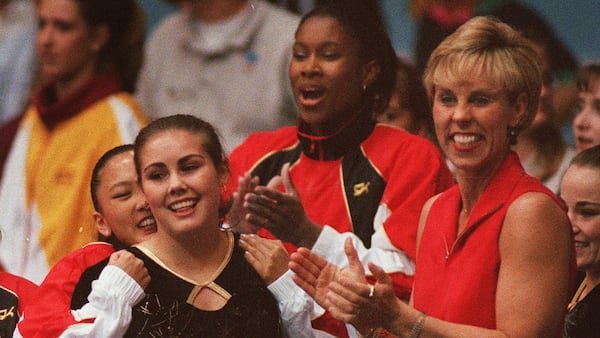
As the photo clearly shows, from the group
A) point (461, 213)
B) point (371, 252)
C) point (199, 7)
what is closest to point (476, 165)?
point (461, 213)

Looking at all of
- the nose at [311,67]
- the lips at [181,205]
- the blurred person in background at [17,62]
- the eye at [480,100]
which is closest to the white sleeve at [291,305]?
the lips at [181,205]

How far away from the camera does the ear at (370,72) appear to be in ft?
13.5

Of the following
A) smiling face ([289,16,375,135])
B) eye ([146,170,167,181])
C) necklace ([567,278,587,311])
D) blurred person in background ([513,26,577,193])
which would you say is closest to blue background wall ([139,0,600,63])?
blurred person in background ([513,26,577,193])

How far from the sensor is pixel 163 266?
3.31 metres

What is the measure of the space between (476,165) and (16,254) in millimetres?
2124

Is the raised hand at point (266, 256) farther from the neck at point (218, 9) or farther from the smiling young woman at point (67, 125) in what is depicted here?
the neck at point (218, 9)

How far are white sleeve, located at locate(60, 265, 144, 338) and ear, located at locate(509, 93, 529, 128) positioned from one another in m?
0.94

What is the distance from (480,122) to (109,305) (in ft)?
3.09

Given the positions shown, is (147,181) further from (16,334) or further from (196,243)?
(16,334)

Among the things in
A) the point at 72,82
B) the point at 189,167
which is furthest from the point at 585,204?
the point at 72,82

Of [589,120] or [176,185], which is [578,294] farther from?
[176,185]

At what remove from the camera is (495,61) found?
10.6 feet

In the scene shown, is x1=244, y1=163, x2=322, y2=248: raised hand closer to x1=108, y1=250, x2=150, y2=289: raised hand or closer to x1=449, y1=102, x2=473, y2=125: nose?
x1=108, y1=250, x2=150, y2=289: raised hand

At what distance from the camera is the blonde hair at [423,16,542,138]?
3.23 meters
